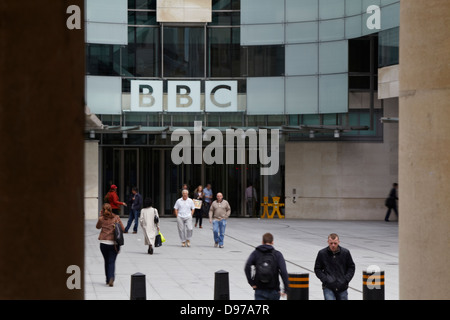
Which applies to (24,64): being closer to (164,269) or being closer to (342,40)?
(164,269)

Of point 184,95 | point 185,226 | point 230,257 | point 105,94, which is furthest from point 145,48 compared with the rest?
point 230,257

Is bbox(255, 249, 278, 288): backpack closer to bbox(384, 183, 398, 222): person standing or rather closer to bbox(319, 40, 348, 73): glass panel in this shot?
bbox(384, 183, 398, 222): person standing

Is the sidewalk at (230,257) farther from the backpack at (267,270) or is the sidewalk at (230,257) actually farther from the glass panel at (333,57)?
the glass panel at (333,57)

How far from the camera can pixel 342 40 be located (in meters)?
35.5

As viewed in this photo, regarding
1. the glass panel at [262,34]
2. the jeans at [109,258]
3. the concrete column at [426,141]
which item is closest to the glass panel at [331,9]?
the glass panel at [262,34]

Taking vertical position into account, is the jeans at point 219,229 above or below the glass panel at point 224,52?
below

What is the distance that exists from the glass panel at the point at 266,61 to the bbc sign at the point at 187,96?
3.95ft

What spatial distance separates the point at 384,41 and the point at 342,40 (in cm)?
279

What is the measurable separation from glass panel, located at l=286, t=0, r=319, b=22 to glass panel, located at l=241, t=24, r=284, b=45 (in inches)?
27.1

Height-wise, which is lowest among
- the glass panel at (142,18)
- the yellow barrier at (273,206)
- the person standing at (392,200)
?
the yellow barrier at (273,206)

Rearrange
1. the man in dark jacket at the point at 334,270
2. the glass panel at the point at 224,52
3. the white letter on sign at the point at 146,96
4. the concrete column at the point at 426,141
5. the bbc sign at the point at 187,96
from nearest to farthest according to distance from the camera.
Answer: the concrete column at the point at 426,141, the man in dark jacket at the point at 334,270, the white letter on sign at the point at 146,96, the bbc sign at the point at 187,96, the glass panel at the point at 224,52

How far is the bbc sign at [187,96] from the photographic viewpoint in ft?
122

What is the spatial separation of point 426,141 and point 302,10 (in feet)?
98.5
